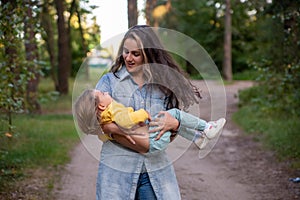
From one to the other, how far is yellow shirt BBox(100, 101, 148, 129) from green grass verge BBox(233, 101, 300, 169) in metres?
5.61

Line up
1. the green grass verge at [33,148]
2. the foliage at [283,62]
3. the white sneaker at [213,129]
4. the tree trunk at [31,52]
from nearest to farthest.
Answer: the white sneaker at [213,129], the green grass verge at [33,148], the tree trunk at [31,52], the foliage at [283,62]

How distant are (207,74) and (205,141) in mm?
671

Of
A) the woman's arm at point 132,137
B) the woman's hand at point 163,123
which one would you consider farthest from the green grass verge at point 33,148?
the woman's hand at point 163,123

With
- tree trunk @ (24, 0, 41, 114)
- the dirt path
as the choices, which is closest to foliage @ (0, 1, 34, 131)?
tree trunk @ (24, 0, 41, 114)

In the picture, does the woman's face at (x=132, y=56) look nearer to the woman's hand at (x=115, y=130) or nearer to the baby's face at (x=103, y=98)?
the baby's face at (x=103, y=98)

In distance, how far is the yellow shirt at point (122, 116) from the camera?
3088 millimetres

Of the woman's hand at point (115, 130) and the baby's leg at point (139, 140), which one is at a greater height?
the woman's hand at point (115, 130)

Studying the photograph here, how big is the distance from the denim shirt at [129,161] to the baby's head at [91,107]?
0.09m

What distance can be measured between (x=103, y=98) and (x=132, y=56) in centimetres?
34

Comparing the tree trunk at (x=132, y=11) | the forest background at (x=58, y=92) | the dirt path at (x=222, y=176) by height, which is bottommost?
the dirt path at (x=222, y=176)

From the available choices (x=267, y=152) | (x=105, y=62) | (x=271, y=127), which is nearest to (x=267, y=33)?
(x=271, y=127)

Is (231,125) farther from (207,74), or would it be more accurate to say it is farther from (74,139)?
(207,74)

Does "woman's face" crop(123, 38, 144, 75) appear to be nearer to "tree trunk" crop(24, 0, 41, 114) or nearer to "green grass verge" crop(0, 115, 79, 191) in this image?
"green grass verge" crop(0, 115, 79, 191)

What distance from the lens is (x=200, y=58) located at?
3.74 metres
